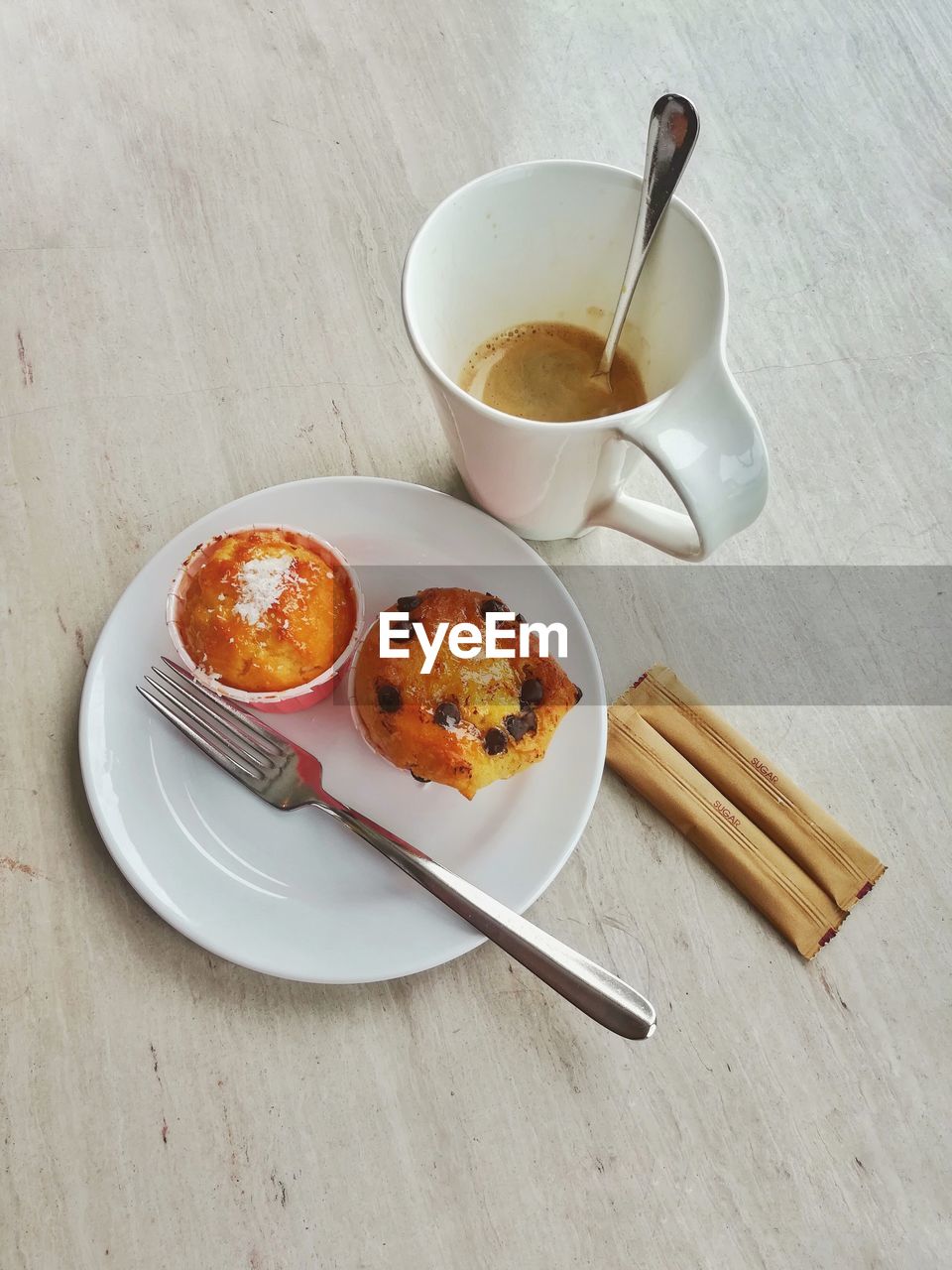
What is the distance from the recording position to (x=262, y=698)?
80 cm

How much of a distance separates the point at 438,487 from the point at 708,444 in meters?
0.36

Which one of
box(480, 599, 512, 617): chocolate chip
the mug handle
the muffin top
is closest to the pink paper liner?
the muffin top

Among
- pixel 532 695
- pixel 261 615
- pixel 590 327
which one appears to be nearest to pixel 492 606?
pixel 532 695

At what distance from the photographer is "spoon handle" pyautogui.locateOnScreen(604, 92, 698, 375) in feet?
2.30

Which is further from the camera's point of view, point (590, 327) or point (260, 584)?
point (590, 327)

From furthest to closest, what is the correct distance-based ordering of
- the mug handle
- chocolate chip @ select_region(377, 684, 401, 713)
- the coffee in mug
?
1. the coffee in mug
2. chocolate chip @ select_region(377, 684, 401, 713)
3. the mug handle

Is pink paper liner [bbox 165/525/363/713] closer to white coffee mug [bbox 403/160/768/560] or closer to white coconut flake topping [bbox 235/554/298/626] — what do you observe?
white coconut flake topping [bbox 235/554/298/626]

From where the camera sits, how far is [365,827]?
2.60 feet

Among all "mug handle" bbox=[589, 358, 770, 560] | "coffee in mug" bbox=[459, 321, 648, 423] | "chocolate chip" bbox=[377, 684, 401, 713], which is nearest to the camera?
"mug handle" bbox=[589, 358, 770, 560]

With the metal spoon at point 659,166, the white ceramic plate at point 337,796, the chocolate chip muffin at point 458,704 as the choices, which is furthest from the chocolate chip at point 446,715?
the metal spoon at point 659,166

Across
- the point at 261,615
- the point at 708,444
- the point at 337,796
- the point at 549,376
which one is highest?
the point at 708,444

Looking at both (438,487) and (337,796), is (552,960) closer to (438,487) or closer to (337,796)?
(337,796)

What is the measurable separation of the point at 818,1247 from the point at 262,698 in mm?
630

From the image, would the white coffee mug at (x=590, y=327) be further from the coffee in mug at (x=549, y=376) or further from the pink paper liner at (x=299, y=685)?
the pink paper liner at (x=299, y=685)
